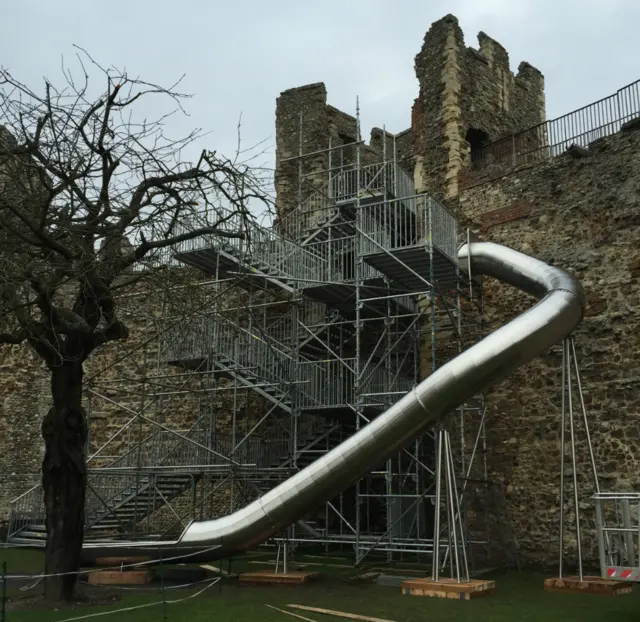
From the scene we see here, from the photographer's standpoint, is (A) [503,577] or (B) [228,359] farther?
(B) [228,359]

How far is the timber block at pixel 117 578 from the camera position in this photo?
34.3ft

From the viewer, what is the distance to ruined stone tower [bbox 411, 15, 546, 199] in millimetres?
15258

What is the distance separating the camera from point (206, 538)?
406 inches

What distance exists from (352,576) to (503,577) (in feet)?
7.03

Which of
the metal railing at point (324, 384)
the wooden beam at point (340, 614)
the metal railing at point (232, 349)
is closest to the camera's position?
the wooden beam at point (340, 614)

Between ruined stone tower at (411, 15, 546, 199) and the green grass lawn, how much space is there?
26.8 feet

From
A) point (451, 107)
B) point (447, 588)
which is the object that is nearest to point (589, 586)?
point (447, 588)

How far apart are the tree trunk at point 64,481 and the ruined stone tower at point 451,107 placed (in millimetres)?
8619

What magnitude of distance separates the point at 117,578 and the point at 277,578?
7.30ft

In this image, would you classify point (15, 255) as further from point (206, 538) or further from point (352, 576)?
point (352, 576)

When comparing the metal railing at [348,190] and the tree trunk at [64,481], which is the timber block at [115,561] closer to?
the tree trunk at [64,481]

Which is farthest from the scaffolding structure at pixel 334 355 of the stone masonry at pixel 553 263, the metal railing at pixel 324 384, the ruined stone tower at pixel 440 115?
the ruined stone tower at pixel 440 115

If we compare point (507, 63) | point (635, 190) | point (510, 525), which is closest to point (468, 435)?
point (510, 525)

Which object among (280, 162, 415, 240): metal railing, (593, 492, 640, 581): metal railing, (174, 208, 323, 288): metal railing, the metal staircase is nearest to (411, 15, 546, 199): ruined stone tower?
(280, 162, 415, 240): metal railing
